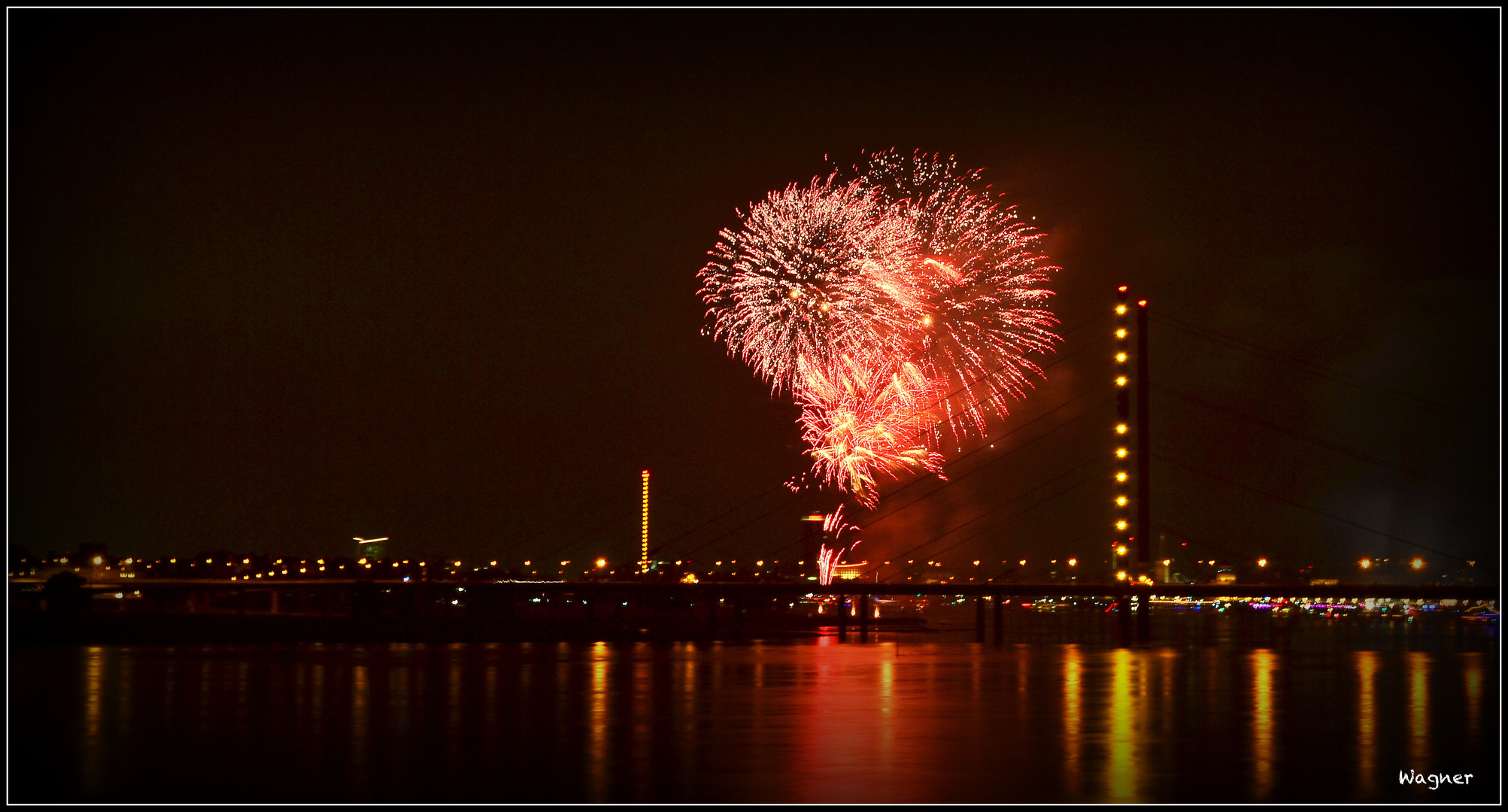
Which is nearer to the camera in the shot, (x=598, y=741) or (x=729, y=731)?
(x=598, y=741)

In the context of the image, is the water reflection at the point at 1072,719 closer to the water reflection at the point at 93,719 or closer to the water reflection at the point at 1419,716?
the water reflection at the point at 1419,716

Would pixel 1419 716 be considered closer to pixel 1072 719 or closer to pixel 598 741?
pixel 1072 719

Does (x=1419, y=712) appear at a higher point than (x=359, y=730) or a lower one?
lower

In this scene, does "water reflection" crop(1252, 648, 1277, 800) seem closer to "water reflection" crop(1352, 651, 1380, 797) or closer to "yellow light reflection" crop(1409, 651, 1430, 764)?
"water reflection" crop(1352, 651, 1380, 797)

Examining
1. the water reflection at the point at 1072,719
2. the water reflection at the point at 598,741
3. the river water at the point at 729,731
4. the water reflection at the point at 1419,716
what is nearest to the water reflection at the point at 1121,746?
the river water at the point at 729,731

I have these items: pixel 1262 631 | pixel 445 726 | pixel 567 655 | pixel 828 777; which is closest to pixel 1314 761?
pixel 828 777

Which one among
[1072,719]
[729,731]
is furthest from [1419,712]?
[729,731]

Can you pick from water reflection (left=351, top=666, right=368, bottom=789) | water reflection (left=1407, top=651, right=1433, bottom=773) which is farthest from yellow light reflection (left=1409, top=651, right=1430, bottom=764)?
water reflection (left=351, top=666, right=368, bottom=789)

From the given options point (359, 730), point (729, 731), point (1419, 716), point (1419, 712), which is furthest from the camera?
point (1419, 712)

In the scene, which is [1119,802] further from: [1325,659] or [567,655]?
[1325,659]
